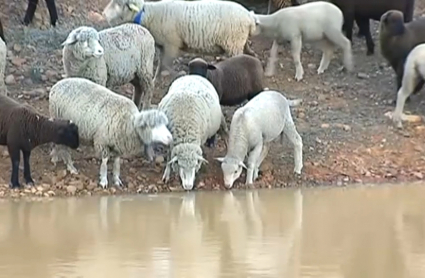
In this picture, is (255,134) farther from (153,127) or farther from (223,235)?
(223,235)

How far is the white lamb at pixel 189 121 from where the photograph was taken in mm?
10672

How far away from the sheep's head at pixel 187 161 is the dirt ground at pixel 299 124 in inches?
9.3

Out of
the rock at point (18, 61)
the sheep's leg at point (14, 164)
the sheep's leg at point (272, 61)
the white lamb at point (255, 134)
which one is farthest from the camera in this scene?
the sheep's leg at point (272, 61)

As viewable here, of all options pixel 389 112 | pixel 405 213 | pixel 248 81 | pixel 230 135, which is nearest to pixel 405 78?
pixel 389 112

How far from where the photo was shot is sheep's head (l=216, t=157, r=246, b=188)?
425 inches

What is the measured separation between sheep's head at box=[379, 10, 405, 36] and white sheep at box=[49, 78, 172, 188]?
12.9ft

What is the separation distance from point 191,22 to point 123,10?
0.87 metres

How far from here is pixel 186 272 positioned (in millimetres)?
7344

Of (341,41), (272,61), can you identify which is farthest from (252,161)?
(341,41)

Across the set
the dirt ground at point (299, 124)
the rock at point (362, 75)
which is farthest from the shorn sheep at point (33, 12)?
the rock at point (362, 75)

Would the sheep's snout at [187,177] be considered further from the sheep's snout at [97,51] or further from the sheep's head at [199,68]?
the sheep's snout at [97,51]

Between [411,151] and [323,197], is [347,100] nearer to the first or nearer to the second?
[411,151]

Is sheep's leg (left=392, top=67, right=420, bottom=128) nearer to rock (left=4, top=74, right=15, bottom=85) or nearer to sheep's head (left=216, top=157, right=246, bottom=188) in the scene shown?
sheep's head (left=216, top=157, right=246, bottom=188)

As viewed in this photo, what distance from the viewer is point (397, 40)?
1336cm
